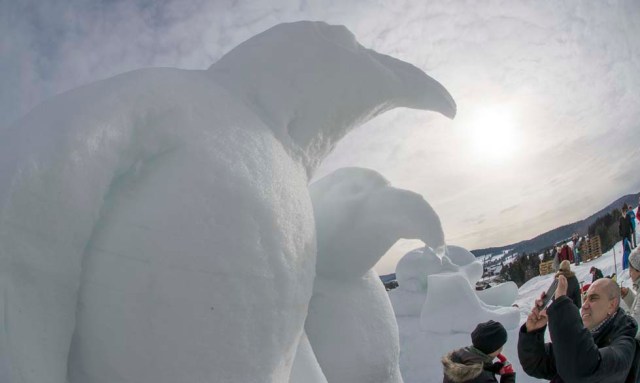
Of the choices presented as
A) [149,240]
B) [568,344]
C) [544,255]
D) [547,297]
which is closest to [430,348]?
[547,297]

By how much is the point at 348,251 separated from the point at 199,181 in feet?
5.05

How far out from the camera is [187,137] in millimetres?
1584

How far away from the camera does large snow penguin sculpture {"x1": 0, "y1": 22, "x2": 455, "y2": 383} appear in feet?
4.00

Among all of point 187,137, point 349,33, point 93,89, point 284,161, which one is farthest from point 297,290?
point 349,33

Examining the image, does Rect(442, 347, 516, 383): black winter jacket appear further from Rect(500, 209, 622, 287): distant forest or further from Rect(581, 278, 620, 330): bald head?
Rect(500, 209, 622, 287): distant forest

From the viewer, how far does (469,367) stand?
202cm

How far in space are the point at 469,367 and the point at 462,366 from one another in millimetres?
28

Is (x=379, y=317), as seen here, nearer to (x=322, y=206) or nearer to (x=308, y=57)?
(x=322, y=206)

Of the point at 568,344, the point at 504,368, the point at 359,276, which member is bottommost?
the point at 504,368

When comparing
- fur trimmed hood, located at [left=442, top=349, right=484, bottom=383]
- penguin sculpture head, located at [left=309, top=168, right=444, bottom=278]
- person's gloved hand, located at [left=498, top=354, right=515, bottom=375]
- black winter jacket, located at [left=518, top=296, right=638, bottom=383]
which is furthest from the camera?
penguin sculpture head, located at [left=309, top=168, right=444, bottom=278]

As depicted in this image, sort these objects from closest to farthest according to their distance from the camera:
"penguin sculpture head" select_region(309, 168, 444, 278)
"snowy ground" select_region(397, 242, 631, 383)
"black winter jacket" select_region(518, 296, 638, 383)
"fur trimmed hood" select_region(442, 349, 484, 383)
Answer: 1. "black winter jacket" select_region(518, 296, 638, 383)
2. "fur trimmed hood" select_region(442, 349, 484, 383)
3. "penguin sculpture head" select_region(309, 168, 444, 278)
4. "snowy ground" select_region(397, 242, 631, 383)

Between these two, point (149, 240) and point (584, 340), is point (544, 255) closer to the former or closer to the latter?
point (584, 340)

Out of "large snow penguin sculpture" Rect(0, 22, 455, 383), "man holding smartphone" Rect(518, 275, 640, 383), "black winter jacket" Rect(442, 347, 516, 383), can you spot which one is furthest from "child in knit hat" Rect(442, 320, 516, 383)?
"large snow penguin sculpture" Rect(0, 22, 455, 383)

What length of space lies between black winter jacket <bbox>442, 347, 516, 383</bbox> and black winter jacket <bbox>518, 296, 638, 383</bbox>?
30cm
